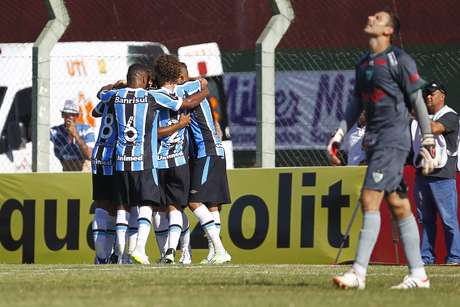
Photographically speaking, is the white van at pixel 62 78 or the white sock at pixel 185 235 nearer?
the white sock at pixel 185 235

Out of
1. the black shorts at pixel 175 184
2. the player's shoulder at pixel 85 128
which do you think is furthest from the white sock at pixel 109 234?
the player's shoulder at pixel 85 128

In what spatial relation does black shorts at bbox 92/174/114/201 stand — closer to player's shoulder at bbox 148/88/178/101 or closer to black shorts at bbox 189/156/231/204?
→ black shorts at bbox 189/156/231/204

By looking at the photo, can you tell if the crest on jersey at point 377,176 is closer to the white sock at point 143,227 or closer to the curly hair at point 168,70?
the white sock at point 143,227

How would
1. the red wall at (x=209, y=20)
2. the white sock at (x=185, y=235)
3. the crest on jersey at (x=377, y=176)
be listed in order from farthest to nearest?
the red wall at (x=209, y=20) → the white sock at (x=185, y=235) → the crest on jersey at (x=377, y=176)

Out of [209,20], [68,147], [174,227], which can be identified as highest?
[209,20]

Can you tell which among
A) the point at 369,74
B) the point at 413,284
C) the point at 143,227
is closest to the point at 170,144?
the point at 143,227

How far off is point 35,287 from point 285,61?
9.09 meters

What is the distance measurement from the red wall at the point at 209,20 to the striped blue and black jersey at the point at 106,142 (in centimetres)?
715

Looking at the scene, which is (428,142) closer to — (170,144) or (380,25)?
(380,25)

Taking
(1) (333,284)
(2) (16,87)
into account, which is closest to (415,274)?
(1) (333,284)

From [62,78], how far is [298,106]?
386cm

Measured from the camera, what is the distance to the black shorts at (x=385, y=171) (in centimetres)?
909

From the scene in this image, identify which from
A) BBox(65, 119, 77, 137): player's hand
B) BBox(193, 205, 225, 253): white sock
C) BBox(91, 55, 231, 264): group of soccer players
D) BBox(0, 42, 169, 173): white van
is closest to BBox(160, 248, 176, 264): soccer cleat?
BBox(91, 55, 231, 264): group of soccer players

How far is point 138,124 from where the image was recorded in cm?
1277
